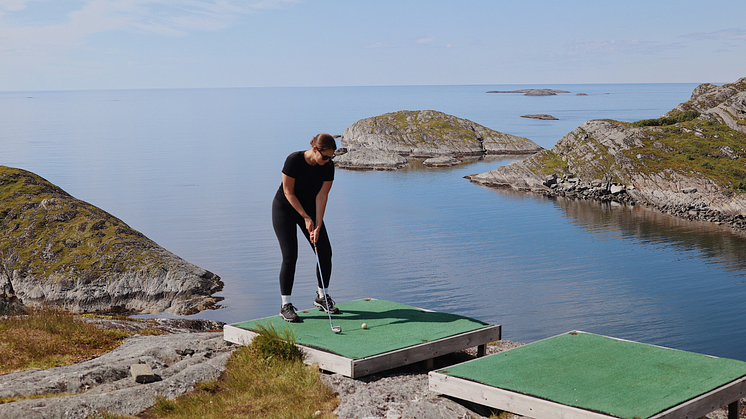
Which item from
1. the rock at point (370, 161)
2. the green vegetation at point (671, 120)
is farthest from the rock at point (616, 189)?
the rock at point (370, 161)

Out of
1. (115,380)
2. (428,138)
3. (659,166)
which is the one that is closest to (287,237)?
(115,380)

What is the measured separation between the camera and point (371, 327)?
11.4 m

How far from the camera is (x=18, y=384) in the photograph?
9359 mm

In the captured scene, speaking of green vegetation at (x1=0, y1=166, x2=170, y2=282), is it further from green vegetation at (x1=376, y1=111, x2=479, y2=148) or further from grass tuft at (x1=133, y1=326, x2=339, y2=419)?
green vegetation at (x1=376, y1=111, x2=479, y2=148)

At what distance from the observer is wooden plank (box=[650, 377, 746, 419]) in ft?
25.4

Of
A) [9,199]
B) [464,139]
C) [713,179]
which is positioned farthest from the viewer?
[464,139]

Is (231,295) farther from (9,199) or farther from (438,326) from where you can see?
(438,326)

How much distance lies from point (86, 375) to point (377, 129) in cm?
12878

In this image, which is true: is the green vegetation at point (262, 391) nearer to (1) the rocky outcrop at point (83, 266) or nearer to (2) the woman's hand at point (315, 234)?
(2) the woman's hand at point (315, 234)

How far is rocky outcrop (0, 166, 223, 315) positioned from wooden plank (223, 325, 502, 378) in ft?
77.1

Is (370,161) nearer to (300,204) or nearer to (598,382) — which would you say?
(300,204)

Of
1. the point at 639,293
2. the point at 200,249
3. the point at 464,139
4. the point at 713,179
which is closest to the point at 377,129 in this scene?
the point at 464,139

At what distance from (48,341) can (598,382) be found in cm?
1020

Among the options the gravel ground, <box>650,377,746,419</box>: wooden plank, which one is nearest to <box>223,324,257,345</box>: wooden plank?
the gravel ground
